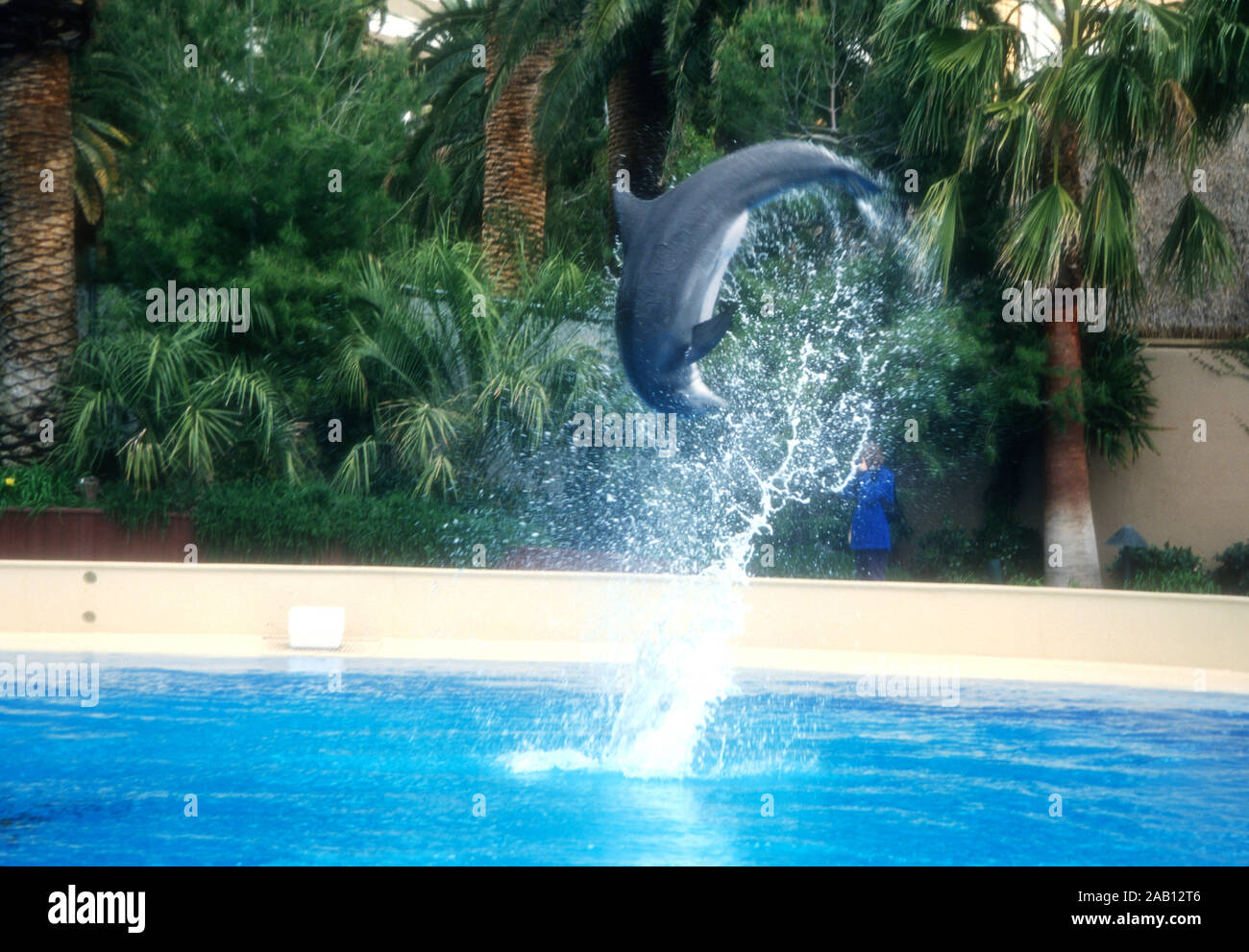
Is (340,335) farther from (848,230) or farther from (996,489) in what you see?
(996,489)

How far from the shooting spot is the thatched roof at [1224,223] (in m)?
19.0

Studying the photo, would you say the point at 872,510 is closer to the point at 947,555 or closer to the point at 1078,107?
the point at 947,555

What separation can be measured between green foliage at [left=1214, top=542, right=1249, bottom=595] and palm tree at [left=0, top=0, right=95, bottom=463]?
14760mm

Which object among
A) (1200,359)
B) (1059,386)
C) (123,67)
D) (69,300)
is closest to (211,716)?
(69,300)

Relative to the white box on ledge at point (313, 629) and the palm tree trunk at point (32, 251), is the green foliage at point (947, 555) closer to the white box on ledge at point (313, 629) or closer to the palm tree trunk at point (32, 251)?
the white box on ledge at point (313, 629)

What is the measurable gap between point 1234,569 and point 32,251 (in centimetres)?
1558

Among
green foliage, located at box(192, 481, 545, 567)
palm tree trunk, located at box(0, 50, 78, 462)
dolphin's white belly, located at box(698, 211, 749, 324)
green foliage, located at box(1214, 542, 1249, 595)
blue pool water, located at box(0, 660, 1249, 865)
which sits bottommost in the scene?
blue pool water, located at box(0, 660, 1249, 865)

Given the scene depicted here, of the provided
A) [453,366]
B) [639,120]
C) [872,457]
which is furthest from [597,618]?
[639,120]

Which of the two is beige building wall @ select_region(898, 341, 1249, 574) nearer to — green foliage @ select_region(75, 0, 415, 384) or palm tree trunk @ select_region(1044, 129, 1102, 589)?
palm tree trunk @ select_region(1044, 129, 1102, 589)

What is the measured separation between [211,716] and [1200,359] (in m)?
13.8

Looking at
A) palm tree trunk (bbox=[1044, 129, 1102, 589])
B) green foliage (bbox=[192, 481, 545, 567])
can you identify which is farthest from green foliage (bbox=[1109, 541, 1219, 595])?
green foliage (bbox=[192, 481, 545, 567])

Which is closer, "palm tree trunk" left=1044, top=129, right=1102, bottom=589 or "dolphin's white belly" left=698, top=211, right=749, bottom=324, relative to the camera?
"dolphin's white belly" left=698, top=211, right=749, bottom=324

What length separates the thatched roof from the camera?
1903cm

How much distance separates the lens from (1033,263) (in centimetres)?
1483
